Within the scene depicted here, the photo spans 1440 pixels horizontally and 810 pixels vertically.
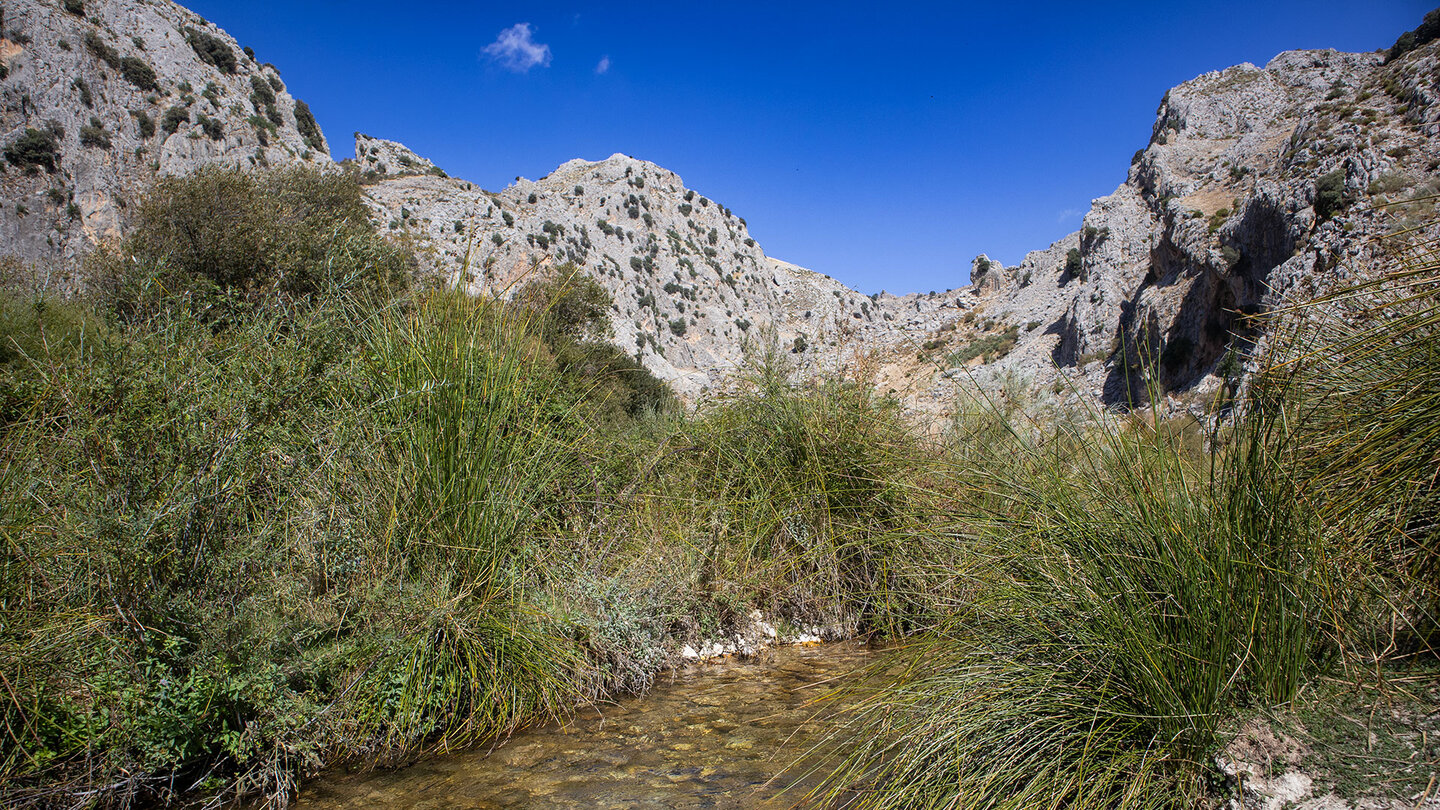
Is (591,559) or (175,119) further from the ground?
(175,119)

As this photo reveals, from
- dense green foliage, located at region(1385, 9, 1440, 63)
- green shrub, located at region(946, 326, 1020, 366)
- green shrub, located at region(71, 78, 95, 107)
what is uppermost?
green shrub, located at region(71, 78, 95, 107)

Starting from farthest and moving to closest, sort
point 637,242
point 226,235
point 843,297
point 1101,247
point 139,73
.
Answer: point 637,242, point 139,73, point 1101,247, point 843,297, point 226,235

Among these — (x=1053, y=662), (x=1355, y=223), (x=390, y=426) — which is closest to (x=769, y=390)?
(x=390, y=426)

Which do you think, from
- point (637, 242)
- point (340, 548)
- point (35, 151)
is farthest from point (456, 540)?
point (637, 242)

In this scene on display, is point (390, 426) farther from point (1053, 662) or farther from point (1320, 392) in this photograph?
point (1320, 392)

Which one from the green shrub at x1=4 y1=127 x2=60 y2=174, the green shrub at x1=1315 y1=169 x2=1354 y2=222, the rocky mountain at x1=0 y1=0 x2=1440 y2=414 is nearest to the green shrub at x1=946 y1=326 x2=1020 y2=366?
the rocky mountain at x1=0 y1=0 x2=1440 y2=414

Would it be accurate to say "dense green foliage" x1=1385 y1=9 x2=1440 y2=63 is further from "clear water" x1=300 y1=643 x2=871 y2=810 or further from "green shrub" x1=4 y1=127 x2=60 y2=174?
"green shrub" x1=4 y1=127 x2=60 y2=174

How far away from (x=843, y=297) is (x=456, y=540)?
28020mm

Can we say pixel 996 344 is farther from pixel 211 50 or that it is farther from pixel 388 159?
pixel 211 50

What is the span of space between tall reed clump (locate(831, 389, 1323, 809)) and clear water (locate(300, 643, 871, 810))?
86cm

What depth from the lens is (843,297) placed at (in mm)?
29922

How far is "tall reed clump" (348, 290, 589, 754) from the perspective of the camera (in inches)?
127

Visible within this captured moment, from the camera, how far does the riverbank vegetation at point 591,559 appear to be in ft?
6.17

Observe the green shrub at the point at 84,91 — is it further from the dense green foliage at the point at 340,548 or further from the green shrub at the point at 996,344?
the green shrub at the point at 996,344
